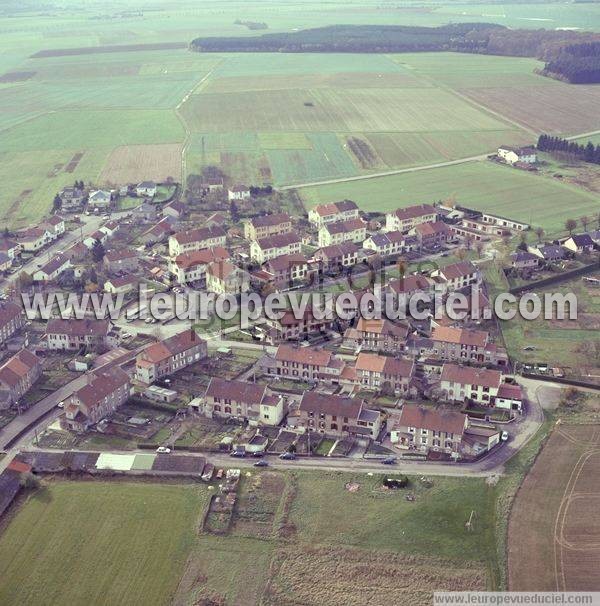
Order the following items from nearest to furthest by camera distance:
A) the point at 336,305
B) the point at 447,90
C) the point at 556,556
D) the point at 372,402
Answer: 1. the point at 556,556
2. the point at 372,402
3. the point at 336,305
4. the point at 447,90

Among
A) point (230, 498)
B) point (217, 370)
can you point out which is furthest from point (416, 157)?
point (230, 498)

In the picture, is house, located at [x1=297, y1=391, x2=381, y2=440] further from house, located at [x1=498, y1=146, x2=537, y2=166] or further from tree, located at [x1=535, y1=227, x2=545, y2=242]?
house, located at [x1=498, y1=146, x2=537, y2=166]

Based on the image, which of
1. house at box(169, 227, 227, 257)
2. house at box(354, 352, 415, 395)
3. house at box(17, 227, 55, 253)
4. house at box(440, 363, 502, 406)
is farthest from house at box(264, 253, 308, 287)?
house at box(17, 227, 55, 253)

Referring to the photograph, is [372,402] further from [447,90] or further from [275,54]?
[275,54]

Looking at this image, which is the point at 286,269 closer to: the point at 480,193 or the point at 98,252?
the point at 98,252

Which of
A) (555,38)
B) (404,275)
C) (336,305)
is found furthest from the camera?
(555,38)

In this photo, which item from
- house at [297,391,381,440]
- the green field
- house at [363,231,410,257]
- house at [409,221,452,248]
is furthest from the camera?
the green field

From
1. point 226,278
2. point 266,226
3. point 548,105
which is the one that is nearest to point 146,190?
point 266,226
